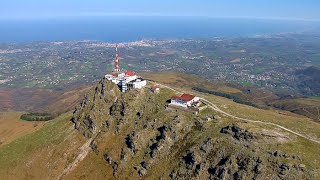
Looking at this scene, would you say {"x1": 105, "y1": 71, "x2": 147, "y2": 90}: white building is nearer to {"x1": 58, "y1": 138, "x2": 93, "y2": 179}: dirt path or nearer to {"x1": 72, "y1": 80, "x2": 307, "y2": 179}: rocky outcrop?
{"x1": 72, "y1": 80, "x2": 307, "y2": 179}: rocky outcrop

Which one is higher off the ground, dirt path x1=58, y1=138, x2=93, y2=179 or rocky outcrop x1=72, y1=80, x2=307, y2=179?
rocky outcrop x1=72, y1=80, x2=307, y2=179

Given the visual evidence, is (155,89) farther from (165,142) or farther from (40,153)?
(40,153)

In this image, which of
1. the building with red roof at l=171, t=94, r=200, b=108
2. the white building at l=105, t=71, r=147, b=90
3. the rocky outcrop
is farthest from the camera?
the white building at l=105, t=71, r=147, b=90

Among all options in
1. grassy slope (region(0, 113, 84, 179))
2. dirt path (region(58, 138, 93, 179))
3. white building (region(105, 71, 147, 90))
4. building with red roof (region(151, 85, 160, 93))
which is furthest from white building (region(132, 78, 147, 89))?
grassy slope (region(0, 113, 84, 179))

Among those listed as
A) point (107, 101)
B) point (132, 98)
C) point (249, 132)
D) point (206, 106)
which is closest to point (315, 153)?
point (249, 132)

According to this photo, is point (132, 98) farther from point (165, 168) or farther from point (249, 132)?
point (249, 132)

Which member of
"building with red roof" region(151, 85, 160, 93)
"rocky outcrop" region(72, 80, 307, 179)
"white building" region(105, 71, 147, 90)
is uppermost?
"white building" region(105, 71, 147, 90)

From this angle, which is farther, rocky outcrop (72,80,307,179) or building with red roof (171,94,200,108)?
building with red roof (171,94,200,108)

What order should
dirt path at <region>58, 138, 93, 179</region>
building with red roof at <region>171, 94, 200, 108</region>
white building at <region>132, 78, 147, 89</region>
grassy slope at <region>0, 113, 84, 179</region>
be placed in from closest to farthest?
dirt path at <region>58, 138, 93, 179</region>
building with red roof at <region>171, 94, 200, 108</region>
grassy slope at <region>0, 113, 84, 179</region>
white building at <region>132, 78, 147, 89</region>
